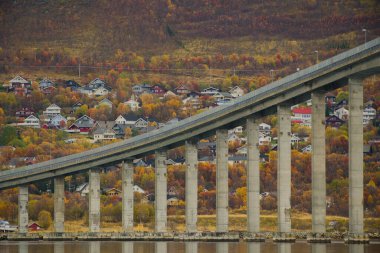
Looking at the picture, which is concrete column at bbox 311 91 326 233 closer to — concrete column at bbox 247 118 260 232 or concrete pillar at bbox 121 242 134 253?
concrete column at bbox 247 118 260 232

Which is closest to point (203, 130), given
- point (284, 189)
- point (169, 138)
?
point (169, 138)

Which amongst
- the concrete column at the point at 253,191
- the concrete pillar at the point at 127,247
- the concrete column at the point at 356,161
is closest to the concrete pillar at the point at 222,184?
the concrete column at the point at 253,191

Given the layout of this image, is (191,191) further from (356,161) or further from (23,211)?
(356,161)

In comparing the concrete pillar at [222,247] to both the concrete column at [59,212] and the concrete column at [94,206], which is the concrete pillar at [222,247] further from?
the concrete column at [59,212]

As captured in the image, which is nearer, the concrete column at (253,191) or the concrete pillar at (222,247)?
the concrete pillar at (222,247)

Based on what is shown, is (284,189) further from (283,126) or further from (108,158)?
(108,158)

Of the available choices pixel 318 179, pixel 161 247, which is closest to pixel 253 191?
pixel 318 179

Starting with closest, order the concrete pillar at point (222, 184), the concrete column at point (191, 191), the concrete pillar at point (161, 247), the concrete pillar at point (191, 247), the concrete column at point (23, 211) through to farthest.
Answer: the concrete pillar at point (191, 247) → the concrete pillar at point (161, 247) → the concrete pillar at point (222, 184) → the concrete column at point (191, 191) → the concrete column at point (23, 211)
